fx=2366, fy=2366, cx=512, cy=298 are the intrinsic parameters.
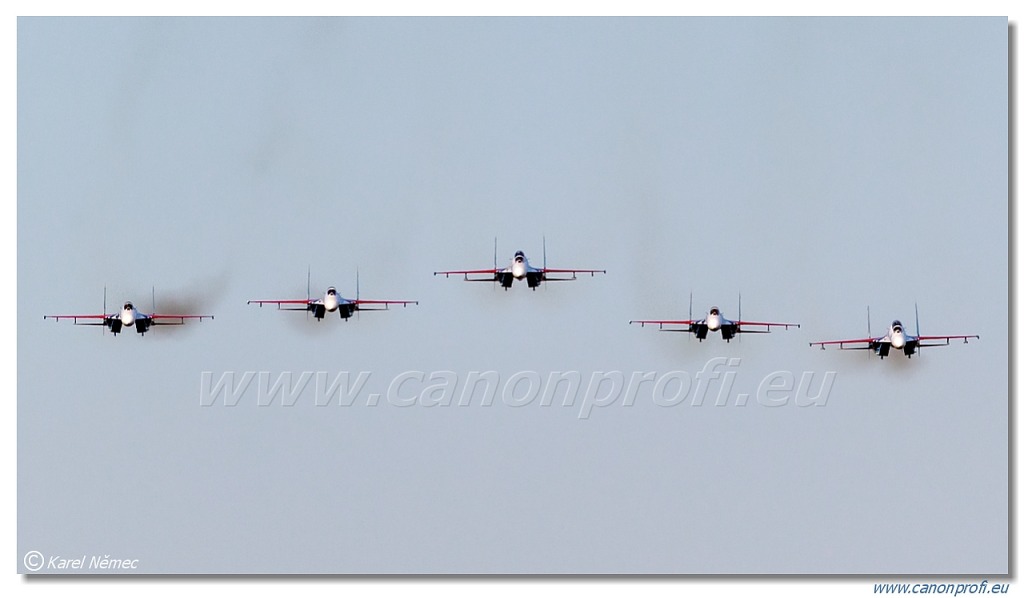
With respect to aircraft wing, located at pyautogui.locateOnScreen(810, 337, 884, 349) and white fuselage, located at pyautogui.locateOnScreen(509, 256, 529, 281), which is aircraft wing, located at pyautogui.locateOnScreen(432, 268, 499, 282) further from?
aircraft wing, located at pyautogui.locateOnScreen(810, 337, 884, 349)

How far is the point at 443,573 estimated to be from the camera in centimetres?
8219

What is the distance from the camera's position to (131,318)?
9112 cm

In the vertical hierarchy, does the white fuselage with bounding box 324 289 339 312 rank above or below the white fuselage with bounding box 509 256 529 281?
below

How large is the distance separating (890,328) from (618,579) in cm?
1686

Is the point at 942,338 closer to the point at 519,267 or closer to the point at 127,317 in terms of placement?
the point at 519,267

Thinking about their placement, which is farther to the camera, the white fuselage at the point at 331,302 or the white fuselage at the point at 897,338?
the white fuselage at the point at 331,302

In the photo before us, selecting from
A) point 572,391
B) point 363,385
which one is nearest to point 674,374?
point 572,391

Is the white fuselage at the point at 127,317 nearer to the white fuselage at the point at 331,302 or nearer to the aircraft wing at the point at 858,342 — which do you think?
the white fuselage at the point at 331,302

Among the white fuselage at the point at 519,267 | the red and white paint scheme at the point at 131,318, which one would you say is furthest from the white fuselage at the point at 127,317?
the white fuselage at the point at 519,267

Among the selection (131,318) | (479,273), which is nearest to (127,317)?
(131,318)

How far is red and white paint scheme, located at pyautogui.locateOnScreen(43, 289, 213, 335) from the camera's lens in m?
91.1

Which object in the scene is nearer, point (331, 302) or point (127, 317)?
point (331, 302)

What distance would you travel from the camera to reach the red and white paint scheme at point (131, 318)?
91062mm

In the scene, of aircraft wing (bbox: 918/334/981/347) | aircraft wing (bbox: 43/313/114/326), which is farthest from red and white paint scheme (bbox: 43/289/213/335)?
aircraft wing (bbox: 918/334/981/347)
